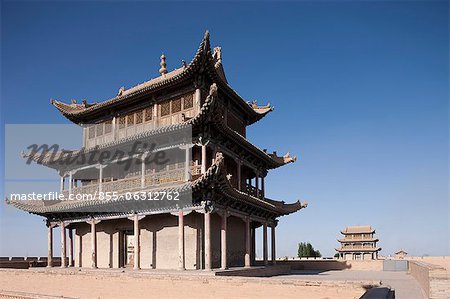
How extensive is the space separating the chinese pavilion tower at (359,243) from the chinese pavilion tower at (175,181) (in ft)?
121

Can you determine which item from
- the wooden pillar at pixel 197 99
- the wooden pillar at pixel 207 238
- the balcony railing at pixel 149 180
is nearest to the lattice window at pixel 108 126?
the balcony railing at pixel 149 180

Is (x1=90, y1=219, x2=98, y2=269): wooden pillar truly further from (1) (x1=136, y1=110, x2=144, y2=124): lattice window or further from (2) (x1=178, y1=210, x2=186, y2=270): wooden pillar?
(2) (x1=178, y1=210, x2=186, y2=270): wooden pillar

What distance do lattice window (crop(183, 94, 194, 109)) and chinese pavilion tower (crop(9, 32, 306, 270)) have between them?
5 centimetres

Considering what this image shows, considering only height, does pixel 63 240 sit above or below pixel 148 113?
below

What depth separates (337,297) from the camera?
1197 cm

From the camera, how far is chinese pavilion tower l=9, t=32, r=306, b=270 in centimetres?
1830

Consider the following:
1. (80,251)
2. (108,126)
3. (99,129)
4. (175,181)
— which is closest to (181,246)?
(175,181)

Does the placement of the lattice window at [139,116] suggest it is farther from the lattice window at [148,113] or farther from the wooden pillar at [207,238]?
the wooden pillar at [207,238]

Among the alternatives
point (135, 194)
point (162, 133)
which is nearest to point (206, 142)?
point (162, 133)

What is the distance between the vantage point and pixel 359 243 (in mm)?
58906

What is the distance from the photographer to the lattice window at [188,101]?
2058 cm

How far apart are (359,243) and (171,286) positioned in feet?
164

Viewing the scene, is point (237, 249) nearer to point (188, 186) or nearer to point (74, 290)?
point (188, 186)

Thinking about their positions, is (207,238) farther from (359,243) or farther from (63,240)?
(359,243)
